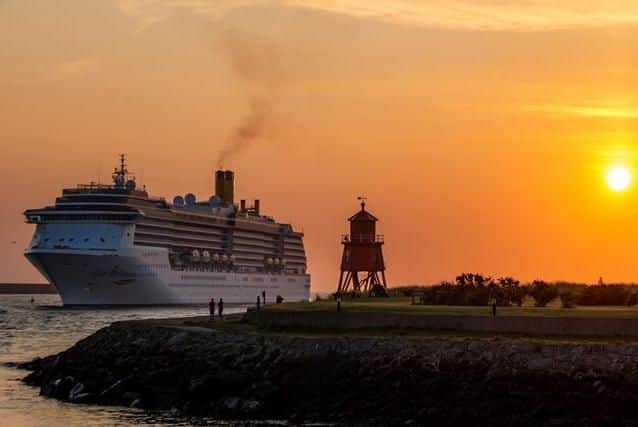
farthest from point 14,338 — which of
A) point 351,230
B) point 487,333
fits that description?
point 487,333

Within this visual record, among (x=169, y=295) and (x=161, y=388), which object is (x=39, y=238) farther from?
(x=161, y=388)

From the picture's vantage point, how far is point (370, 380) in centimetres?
3559

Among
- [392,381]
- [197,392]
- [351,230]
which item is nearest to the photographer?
[392,381]

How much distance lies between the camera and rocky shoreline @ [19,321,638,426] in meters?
32.2

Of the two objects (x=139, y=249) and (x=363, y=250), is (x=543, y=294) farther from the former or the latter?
(x=139, y=249)

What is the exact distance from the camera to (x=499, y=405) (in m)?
32.4

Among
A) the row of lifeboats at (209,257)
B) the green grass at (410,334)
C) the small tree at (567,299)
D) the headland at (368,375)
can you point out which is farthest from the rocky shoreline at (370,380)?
the row of lifeboats at (209,257)

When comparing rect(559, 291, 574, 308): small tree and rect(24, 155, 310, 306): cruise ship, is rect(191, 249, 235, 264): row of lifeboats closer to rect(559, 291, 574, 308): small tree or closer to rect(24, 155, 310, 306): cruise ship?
rect(24, 155, 310, 306): cruise ship

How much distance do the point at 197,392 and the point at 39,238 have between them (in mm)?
86405

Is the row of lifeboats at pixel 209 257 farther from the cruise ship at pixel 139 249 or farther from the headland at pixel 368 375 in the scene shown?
the headland at pixel 368 375

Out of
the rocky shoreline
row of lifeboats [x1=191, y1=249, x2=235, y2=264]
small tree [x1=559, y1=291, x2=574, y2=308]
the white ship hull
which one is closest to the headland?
the rocky shoreline

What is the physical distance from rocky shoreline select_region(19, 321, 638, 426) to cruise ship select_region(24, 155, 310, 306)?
256 feet

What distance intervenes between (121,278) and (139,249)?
351 cm

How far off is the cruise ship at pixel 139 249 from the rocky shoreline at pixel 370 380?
77.9m
